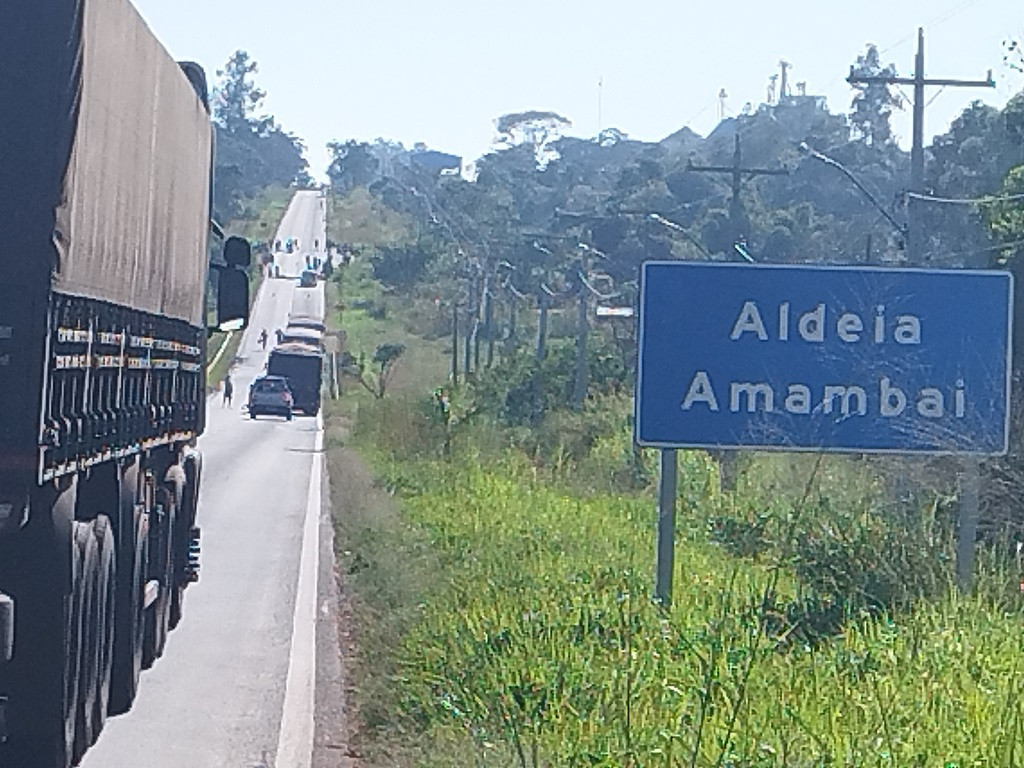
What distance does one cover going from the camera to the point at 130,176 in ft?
30.9

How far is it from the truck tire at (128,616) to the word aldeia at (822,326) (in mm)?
3573

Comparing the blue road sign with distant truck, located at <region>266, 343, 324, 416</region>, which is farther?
distant truck, located at <region>266, 343, 324, 416</region>

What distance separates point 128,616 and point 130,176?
8.53 ft

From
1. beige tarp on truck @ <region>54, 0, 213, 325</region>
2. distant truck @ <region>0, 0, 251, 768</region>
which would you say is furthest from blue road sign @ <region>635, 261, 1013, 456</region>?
A: distant truck @ <region>0, 0, 251, 768</region>

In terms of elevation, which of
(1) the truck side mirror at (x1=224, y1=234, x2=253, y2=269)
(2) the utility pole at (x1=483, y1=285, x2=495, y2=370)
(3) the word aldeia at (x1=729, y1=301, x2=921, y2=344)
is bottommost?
(3) the word aldeia at (x1=729, y1=301, x2=921, y2=344)

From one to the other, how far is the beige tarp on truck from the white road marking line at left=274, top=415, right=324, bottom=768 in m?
2.37

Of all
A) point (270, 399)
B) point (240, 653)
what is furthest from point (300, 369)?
point (240, 653)

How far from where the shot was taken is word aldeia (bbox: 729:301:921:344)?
11.1 meters

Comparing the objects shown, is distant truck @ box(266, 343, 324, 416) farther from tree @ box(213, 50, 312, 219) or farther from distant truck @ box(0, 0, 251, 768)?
tree @ box(213, 50, 312, 219)

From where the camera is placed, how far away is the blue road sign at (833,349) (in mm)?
11055

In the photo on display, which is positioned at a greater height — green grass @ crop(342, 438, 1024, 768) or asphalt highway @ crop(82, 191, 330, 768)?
green grass @ crop(342, 438, 1024, 768)

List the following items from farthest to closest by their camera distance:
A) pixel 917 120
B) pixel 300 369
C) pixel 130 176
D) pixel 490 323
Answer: pixel 300 369, pixel 490 323, pixel 917 120, pixel 130 176

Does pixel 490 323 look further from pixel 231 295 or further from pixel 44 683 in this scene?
pixel 44 683

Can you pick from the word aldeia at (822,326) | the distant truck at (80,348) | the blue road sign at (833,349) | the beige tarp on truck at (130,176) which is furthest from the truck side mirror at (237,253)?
the word aldeia at (822,326)
